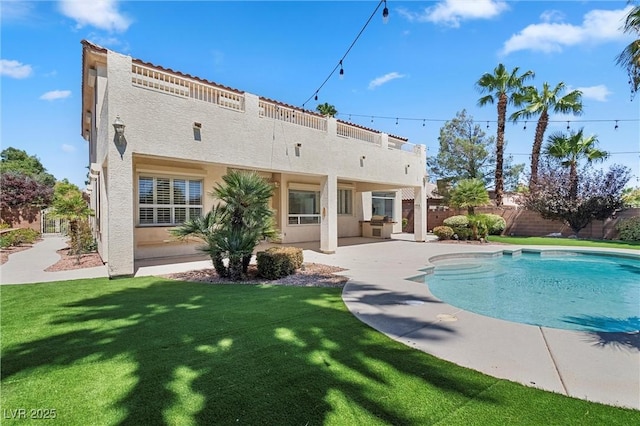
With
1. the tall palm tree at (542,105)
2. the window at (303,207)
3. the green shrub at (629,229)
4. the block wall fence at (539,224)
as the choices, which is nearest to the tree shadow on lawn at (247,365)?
the window at (303,207)

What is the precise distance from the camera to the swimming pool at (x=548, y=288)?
787 centimetres

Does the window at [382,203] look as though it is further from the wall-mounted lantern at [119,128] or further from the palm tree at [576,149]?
the wall-mounted lantern at [119,128]

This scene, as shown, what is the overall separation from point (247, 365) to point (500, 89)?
3335 cm

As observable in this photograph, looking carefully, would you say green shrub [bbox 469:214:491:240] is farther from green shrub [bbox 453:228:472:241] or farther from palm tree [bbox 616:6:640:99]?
palm tree [bbox 616:6:640:99]

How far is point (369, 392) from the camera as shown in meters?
3.48

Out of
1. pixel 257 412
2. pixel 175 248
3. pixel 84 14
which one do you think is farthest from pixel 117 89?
pixel 257 412

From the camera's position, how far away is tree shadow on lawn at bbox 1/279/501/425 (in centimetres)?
318

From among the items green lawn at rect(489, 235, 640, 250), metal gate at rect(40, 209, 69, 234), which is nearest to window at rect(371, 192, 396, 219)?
green lawn at rect(489, 235, 640, 250)

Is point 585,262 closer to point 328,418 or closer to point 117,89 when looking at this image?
point 328,418

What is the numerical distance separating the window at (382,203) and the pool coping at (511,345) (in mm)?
18979

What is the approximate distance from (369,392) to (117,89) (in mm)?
10746

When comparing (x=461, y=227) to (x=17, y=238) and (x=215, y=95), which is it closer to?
(x=215, y=95)

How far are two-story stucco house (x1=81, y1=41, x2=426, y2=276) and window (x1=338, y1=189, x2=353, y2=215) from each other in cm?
301

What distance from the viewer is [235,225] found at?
10.1 m
